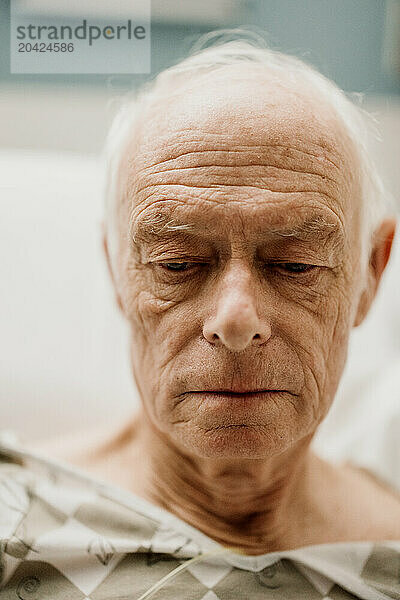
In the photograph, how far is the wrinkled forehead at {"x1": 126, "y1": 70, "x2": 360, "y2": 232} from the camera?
85 cm

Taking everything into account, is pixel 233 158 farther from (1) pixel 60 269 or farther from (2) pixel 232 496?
(1) pixel 60 269

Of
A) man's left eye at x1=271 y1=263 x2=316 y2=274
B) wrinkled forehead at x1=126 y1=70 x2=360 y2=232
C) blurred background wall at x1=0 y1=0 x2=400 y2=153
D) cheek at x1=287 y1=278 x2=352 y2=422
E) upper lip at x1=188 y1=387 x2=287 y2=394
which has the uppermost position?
blurred background wall at x1=0 y1=0 x2=400 y2=153

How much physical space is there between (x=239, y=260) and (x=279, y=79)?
0.27 meters

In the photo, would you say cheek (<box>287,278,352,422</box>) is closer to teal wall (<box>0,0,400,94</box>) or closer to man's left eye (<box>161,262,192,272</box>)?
man's left eye (<box>161,262,192,272</box>)

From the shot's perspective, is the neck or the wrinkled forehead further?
the neck

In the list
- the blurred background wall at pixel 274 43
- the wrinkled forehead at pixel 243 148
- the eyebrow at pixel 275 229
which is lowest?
the eyebrow at pixel 275 229

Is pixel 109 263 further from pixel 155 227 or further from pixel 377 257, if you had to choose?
pixel 377 257

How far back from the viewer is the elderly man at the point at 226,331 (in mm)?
854

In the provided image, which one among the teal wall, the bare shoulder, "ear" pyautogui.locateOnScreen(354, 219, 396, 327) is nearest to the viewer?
the teal wall

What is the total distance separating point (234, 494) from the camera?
102cm

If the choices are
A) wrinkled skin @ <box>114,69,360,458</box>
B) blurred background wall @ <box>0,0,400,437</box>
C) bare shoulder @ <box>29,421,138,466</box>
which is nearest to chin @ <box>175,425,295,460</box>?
wrinkled skin @ <box>114,69,360,458</box>

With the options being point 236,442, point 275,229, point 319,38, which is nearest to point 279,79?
point 319,38

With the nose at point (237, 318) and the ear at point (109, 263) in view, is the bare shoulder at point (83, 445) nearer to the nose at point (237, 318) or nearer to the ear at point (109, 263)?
the ear at point (109, 263)

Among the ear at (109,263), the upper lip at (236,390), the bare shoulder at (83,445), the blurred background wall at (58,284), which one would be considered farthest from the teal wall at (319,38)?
the bare shoulder at (83,445)
